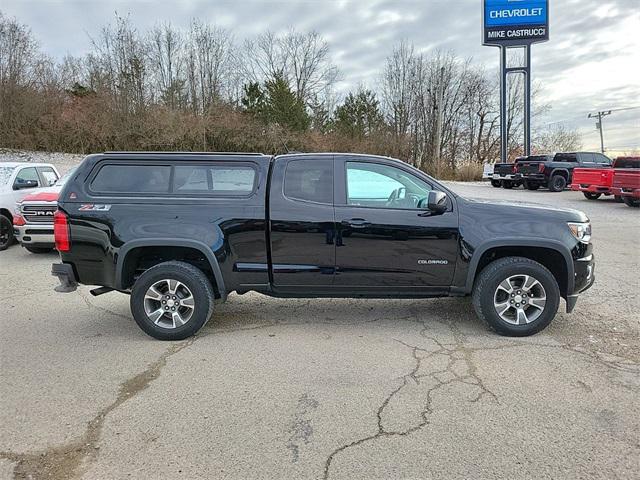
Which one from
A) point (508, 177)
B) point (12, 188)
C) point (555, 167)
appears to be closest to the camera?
point (12, 188)

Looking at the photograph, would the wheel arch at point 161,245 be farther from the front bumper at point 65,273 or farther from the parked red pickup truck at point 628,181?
the parked red pickup truck at point 628,181

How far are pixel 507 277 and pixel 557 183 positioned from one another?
70.0 ft

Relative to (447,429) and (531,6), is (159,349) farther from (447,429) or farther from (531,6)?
(531,6)

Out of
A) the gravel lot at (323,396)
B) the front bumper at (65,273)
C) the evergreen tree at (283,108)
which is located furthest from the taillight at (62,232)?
the evergreen tree at (283,108)

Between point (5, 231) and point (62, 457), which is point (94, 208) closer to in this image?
point (62, 457)

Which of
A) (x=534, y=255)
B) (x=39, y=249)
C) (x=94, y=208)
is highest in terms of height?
(x=94, y=208)

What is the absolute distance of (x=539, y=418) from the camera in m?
3.21

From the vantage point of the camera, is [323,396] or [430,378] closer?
[323,396]

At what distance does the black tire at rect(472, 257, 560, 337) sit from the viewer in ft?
15.2

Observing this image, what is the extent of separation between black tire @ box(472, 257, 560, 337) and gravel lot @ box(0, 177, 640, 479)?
121 mm

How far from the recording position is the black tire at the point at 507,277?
464 cm

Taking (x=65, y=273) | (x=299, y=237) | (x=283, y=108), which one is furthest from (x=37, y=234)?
(x=283, y=108)

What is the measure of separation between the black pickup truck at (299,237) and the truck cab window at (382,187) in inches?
0.4

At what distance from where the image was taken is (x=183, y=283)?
4707mm
